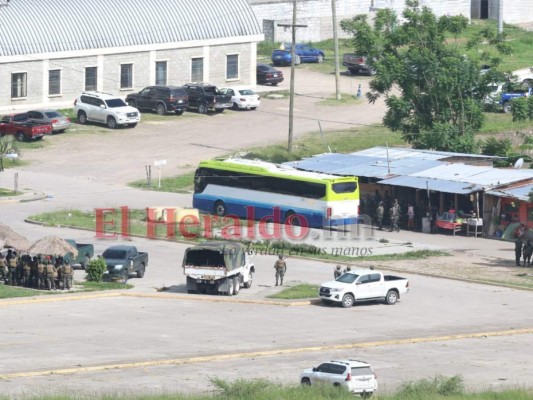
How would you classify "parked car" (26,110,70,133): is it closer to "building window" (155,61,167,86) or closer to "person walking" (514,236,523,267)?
"building window" (155,61,167,86)

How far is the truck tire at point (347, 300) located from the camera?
5072cm

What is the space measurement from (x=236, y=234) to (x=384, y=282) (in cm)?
1288

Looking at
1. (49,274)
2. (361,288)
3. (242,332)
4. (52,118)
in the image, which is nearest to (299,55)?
(52,118)

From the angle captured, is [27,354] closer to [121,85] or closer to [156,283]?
[156,283]

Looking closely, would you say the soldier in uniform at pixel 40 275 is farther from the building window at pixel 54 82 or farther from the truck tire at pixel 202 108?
the truck tire at pixel 202 108

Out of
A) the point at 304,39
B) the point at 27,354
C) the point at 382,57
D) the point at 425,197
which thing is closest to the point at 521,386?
the point at 27,354

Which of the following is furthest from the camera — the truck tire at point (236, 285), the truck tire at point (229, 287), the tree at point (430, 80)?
the tree at point (430, 80)

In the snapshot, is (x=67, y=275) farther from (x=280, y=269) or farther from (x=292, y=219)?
(x=292, y=219)

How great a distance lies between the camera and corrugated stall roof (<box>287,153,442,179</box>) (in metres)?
69.6

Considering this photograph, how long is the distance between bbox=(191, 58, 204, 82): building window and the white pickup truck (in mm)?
44403

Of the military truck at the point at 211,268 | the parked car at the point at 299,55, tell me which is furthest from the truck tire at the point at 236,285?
the parked car at the point at 299,55

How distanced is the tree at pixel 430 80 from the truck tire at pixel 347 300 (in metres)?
26.6

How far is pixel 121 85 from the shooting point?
297ft

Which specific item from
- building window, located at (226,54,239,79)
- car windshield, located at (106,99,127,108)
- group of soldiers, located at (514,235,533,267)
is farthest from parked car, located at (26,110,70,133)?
group of soldiers, located at (514,235,533,267)
